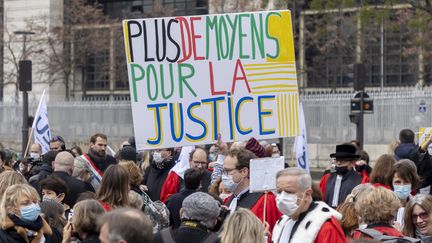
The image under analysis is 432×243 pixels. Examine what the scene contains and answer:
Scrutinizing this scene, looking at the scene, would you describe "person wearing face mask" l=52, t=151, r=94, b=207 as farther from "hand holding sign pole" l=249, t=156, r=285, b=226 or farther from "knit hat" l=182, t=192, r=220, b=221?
"knit hat" l=182, t=192, r=220, b=221

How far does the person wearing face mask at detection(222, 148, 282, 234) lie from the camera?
8172mm

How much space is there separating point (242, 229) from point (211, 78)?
15.2 feet

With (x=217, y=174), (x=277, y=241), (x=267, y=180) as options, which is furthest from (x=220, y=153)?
(x=277, y=241)

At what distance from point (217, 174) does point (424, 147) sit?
10.6 feet

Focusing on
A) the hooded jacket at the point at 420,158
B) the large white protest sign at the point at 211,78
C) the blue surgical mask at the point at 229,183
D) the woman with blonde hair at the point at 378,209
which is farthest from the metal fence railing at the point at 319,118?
the woman with blonde hair at the point at 378,209

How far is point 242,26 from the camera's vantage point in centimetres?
1057

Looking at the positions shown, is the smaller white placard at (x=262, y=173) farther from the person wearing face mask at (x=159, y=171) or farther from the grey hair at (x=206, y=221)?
the person wearing face mask at (x=159, y=171)

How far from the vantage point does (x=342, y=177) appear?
10.9 m

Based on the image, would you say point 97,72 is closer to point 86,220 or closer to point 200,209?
point 86,220

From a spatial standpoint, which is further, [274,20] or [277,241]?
[274,20]

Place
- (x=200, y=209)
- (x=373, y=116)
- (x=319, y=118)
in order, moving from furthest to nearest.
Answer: (x=319, y=118) < (x=373, y=116) < (x=200, y=209)

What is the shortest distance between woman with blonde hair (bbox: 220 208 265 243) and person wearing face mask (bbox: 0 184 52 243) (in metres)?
1.83

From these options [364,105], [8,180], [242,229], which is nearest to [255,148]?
[8,180]

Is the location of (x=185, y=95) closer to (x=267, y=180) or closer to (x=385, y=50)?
(x=267, y=180)
